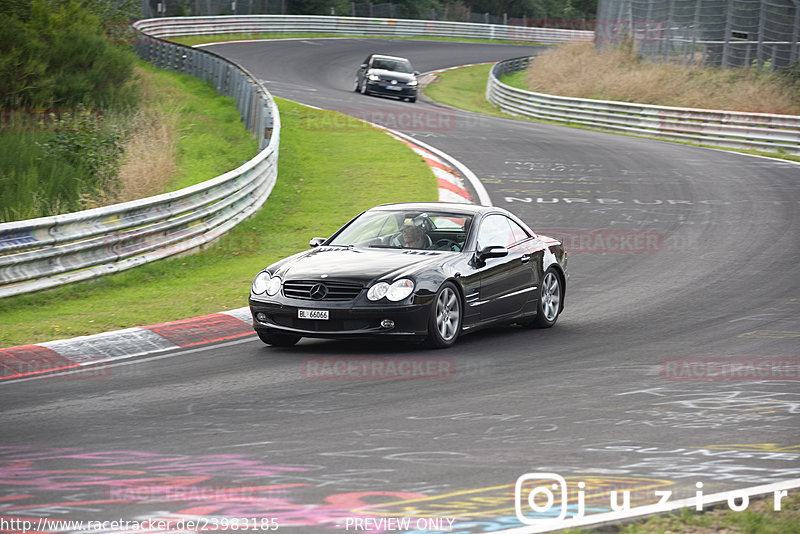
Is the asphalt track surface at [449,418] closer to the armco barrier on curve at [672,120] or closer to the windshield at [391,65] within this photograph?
the armco barrier on curve at [672,120]

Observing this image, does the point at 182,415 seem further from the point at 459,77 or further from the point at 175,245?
the point at 459,77

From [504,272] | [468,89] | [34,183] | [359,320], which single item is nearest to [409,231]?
[504,272]

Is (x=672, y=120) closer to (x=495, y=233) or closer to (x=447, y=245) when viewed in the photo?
(x=495, y=233)

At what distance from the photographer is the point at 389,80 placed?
133 ft

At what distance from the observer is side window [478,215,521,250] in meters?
11.5

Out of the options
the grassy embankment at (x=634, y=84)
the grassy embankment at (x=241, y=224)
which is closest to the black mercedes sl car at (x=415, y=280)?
the grassy embankment at (x=241, y=224)

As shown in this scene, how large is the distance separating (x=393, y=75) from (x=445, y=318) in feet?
102

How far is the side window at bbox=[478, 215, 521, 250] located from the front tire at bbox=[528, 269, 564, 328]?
0.61m

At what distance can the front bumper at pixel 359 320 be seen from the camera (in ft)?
32.7

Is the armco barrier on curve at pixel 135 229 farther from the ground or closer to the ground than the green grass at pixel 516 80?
farther from the ground

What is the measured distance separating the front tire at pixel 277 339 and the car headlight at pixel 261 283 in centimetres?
39

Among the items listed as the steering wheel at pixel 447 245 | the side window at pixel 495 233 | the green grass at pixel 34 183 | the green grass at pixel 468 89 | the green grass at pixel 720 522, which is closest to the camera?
the green grass at pixel 720 522

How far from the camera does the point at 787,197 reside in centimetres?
2134

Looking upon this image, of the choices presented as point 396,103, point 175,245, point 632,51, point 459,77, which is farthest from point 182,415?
point 459,77
